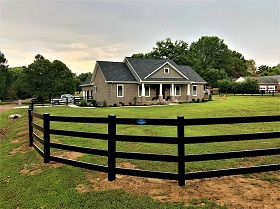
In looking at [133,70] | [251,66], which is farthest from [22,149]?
[251,66]

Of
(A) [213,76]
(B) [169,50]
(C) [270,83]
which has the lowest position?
(C) [270,83]

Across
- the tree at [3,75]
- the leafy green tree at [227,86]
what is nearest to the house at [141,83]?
the leafy green tree at [227,86]

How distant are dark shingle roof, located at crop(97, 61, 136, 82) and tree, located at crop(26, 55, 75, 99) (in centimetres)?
1861

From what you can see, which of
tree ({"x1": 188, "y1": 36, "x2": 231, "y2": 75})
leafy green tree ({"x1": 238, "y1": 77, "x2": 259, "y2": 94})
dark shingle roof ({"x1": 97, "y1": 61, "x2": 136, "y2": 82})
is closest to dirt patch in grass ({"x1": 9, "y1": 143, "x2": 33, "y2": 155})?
dark shingle roof ({"x1": 97, "y1": 61, "x2": 136, "y2": 82})

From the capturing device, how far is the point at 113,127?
470cm

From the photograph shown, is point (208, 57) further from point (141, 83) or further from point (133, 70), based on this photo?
point (141, 83)

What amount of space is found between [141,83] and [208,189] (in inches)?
1067

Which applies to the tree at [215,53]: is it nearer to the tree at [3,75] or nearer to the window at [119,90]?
the window at [119,90]

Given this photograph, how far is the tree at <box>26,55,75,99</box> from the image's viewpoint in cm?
4572

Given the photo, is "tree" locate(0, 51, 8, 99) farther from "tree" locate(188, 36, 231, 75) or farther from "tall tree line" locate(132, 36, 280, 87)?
"tree" locate(188, 36, 231, 75)

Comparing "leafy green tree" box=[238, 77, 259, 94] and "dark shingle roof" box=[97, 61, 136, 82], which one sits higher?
"dark shingle roof" box=[97, 61, 136, 82]

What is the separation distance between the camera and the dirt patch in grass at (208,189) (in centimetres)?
382

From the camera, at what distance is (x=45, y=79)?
45.9m

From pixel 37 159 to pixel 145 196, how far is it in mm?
4048
